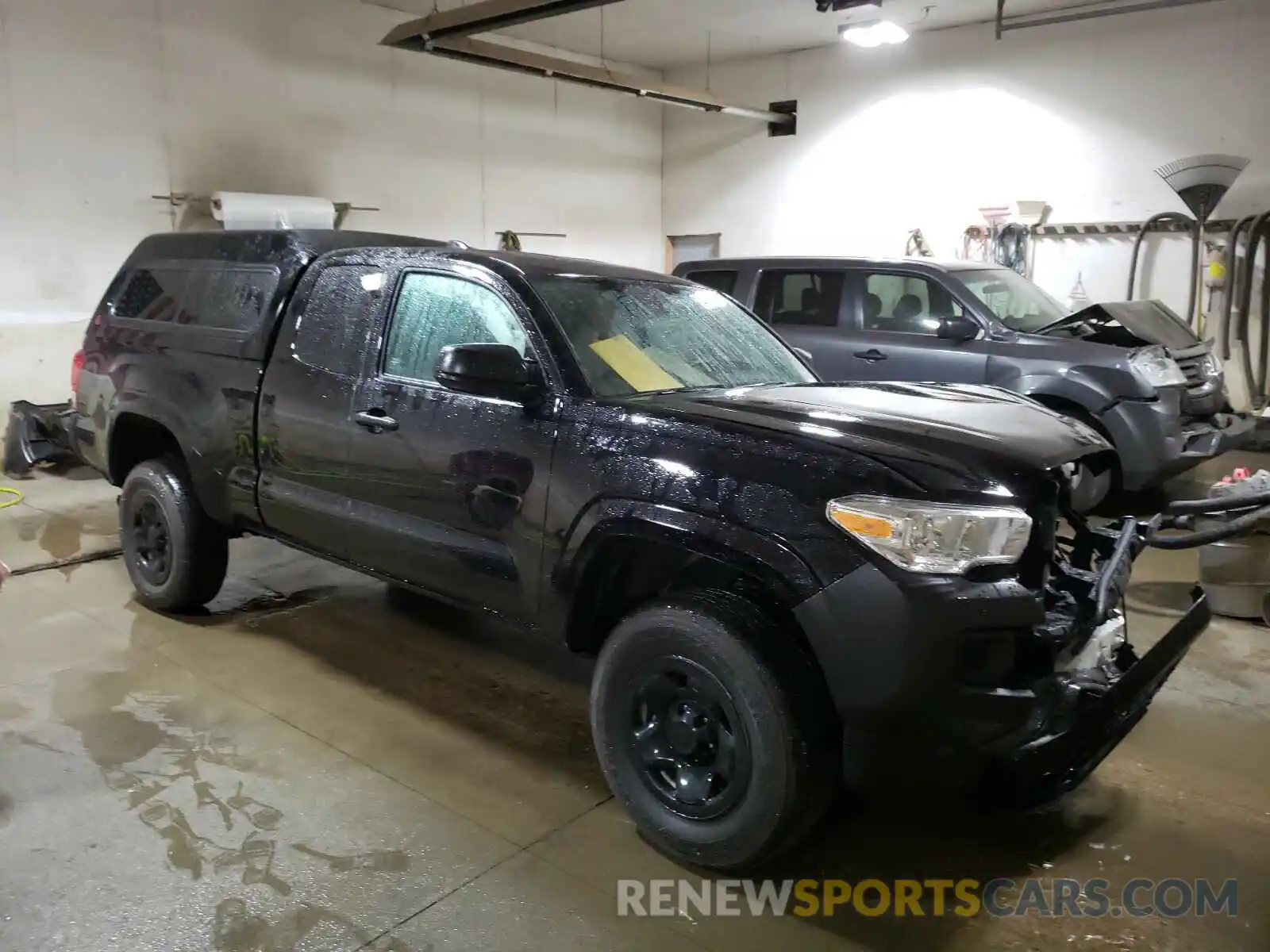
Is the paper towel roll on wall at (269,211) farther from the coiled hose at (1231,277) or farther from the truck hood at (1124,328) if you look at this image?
the coiled hose at (1231,277)

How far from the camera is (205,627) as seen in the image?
4496 mm

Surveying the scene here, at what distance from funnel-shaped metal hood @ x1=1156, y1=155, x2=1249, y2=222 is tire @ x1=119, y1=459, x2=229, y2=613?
8.64m

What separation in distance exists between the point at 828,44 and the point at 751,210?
2.28 metres

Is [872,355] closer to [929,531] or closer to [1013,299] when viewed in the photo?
[1013,299]

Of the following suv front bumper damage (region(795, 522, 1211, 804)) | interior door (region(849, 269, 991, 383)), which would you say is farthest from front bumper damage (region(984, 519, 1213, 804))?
interior door (region(849, 269, 991, 383))

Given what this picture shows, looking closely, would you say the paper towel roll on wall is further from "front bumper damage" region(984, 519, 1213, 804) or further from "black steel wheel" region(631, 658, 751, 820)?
"front bumper damage" region(984, 519, 1213, 804)

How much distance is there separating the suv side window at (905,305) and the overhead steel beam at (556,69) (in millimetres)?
4411

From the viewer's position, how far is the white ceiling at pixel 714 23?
9.91 m

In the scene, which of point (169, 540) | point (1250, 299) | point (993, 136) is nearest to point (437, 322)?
point (169, 540)

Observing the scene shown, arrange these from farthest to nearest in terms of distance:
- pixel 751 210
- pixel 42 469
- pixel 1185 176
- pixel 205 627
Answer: pixel 751 210
pixel 1185 176
pixel 42 469
pixel 205 627

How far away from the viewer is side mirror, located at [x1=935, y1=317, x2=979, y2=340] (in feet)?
21.7

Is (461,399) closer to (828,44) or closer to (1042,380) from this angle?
(1042,380)

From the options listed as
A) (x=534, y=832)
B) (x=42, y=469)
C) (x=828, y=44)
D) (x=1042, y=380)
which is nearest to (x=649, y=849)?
(x=534, y=832)

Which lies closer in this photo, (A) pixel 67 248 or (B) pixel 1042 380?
(B) pixel 1042 380
